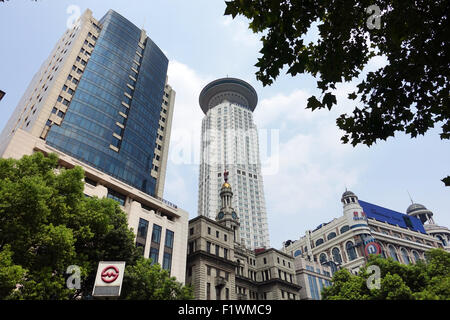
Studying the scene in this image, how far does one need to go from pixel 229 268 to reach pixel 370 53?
39.4 m

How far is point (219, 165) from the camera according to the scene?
133 m

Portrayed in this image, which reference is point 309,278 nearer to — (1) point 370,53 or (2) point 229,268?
(2) point 229,268

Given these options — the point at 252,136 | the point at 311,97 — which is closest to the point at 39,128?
the point at 311,97

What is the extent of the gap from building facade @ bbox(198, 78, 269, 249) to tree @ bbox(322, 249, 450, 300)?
75117 millimetres

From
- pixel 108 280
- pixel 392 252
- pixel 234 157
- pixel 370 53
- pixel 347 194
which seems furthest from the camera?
pixel 234 157

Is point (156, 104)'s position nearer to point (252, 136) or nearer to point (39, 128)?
point (39, 128)

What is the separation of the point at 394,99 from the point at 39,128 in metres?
39.8

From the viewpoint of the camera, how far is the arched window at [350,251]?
252ft

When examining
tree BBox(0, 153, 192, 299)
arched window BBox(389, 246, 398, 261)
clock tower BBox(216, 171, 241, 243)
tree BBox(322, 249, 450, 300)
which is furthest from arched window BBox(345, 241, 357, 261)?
tree BBox(0, 153, 192, 299)

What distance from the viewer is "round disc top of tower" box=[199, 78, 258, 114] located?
16950 centimetres

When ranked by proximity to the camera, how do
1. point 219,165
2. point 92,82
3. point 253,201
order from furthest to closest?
point 219,165
point 253,201
point 92,82

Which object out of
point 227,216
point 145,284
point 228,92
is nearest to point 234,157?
point 228,92

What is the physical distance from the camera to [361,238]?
249 feet

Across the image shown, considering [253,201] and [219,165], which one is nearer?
[253,201]
